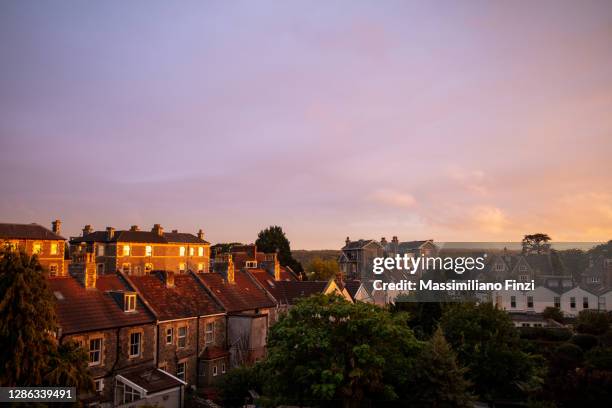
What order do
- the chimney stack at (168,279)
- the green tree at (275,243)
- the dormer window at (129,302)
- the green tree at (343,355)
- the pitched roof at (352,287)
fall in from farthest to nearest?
the green tree at (275,243) → the pitched roof at (352,287) → the chimney stack at (168,279) → the dormer window at (129,302) → the green tree at (343,355)

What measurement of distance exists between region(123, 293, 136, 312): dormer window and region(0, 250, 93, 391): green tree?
11.5 metres

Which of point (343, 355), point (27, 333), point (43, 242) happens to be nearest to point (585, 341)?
point (343, 355)

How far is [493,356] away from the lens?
28.1 meters

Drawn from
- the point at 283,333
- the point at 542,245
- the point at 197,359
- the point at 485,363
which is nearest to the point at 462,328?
the point at 485,363

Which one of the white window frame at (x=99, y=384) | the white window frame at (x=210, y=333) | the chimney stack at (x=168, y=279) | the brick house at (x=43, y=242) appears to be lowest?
the white window frame at (x=99, y=384)

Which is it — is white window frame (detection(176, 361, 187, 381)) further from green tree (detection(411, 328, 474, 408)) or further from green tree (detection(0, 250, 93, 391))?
green tree (detection(411, 328, 474, 408))

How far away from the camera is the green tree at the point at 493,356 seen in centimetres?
2789

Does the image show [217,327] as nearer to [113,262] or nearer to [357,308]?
[357,308]

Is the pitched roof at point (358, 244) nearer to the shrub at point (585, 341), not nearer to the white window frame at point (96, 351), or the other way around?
the shrub at point (585, 341)

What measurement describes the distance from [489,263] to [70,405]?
78374 millimetres

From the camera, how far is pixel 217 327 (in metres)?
40.3

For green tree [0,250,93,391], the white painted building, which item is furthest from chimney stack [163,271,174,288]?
the white painted building

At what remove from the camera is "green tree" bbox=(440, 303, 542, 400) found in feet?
91.5

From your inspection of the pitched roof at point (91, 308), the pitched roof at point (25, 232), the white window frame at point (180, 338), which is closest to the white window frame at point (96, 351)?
the pitched roof at point (91, 308)
